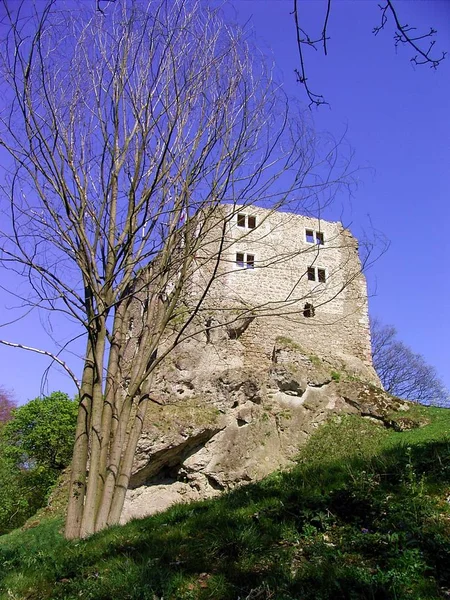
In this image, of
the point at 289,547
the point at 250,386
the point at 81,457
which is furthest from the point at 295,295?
the point at 289,547

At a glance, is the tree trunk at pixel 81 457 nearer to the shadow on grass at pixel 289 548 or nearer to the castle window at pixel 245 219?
the shadow on grass at pixel 289 548

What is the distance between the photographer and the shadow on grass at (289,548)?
124 inches

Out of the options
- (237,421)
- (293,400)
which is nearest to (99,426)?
(237,421)

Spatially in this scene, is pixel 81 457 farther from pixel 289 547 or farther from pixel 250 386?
pixel 250 386

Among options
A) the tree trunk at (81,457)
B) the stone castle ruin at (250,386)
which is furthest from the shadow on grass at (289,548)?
the stone castle ruin at (250,386)

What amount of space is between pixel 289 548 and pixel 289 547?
0.09 feet

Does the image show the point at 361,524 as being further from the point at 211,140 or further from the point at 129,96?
the point at 129,96

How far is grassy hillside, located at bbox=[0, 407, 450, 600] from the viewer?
3.15 meters

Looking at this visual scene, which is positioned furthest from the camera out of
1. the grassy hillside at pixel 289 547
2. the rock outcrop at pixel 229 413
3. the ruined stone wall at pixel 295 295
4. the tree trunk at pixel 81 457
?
the ruined stone wall at pixel 295 295

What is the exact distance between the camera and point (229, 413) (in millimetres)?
15281

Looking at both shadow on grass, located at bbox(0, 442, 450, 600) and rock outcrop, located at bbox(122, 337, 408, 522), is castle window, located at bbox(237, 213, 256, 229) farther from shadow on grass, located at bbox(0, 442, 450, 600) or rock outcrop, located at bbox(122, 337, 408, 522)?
rock outcrop, located at bbox(122, 337, 408, 522)

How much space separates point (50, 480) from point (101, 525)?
1995cm

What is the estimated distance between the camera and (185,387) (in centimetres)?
1592

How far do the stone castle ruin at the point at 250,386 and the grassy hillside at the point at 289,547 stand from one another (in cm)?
672
